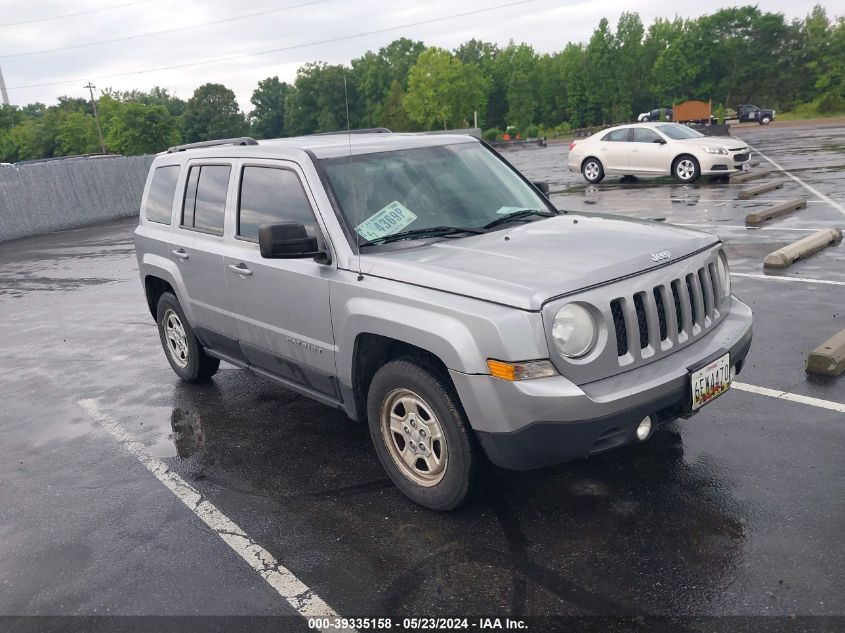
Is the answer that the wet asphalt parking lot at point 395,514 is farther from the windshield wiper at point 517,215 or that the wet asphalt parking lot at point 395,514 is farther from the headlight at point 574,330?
the windshield wiper at point 517,215

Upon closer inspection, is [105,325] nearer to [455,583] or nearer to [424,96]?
[455,583]

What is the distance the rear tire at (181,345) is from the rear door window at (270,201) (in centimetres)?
146

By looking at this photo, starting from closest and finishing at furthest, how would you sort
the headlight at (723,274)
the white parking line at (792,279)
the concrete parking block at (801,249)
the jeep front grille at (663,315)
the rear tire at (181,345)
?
the jeep front grille at (663,315), the headlight at (723,274), the rear tire at (181,345), the white parking line at (792,279), the concrete parking block at (801,249)

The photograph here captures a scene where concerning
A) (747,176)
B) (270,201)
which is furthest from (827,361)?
(747,176)

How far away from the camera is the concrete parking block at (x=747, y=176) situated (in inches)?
688

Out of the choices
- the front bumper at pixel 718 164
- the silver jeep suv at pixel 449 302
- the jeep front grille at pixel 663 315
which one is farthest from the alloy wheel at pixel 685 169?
the jeep front grille at pixel 663 315

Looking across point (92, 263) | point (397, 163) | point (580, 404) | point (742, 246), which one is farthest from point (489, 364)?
point (92, 263)

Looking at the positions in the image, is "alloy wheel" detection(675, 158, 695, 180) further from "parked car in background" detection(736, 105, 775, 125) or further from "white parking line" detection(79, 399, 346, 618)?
"parked car in background" detection(736, 105, 775, 125)

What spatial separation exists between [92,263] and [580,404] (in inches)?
554

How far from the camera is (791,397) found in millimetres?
5148

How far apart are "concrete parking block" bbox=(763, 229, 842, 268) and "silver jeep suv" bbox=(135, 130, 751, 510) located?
485 cm

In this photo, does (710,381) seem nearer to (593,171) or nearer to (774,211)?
(774,211)

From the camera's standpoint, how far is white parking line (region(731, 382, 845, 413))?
492 centimetres

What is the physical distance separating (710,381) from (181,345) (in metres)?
4.59
